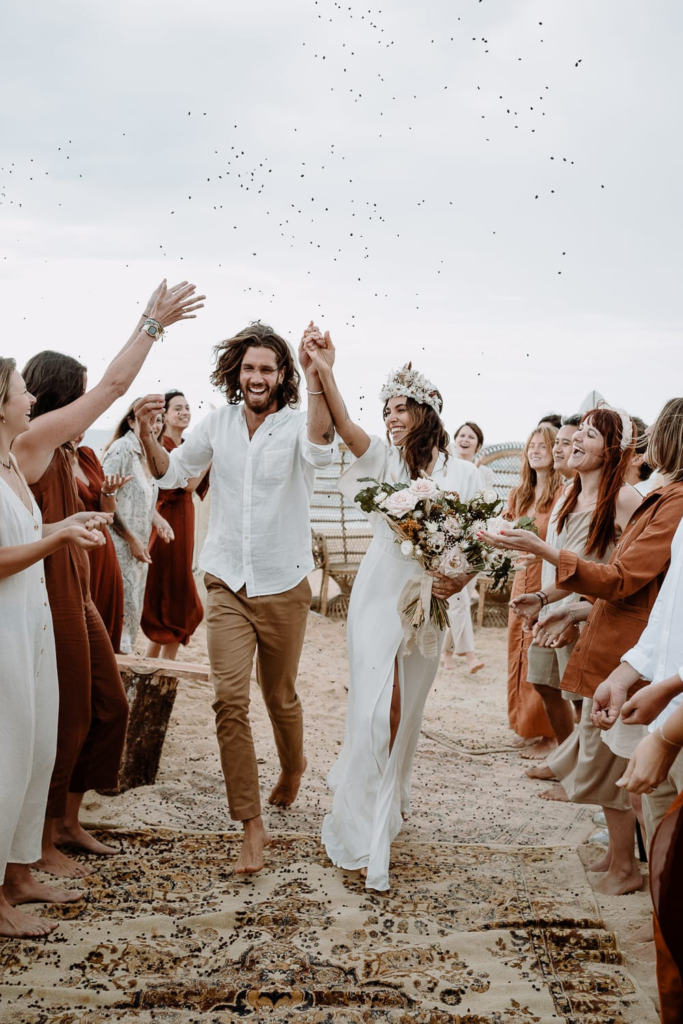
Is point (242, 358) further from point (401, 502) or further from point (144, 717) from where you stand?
point (144, 717)

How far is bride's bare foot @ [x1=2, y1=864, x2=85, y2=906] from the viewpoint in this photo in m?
3.88

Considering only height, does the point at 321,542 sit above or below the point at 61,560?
below

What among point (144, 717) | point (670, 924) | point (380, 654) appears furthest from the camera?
point (144, 717)

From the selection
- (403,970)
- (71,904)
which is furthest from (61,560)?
(403,970)

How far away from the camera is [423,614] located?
4.31 metres

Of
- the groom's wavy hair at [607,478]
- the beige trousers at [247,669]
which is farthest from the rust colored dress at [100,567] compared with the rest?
the groom's wavy hair at [607,478]

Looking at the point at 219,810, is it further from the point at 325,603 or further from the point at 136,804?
the point at 325,603

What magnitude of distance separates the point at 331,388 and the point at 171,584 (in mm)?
3953

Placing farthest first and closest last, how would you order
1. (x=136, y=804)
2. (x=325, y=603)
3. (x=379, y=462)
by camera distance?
(x=325, y=603) < (x=136, y=804) < (x=379, y=462)

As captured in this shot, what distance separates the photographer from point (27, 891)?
12.8 feet

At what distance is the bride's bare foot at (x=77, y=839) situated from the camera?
14.8 feet

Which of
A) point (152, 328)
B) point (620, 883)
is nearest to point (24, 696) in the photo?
point (152, 328)

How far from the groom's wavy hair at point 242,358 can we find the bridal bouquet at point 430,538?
3.02 ft

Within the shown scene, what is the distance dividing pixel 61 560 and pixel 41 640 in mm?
604
